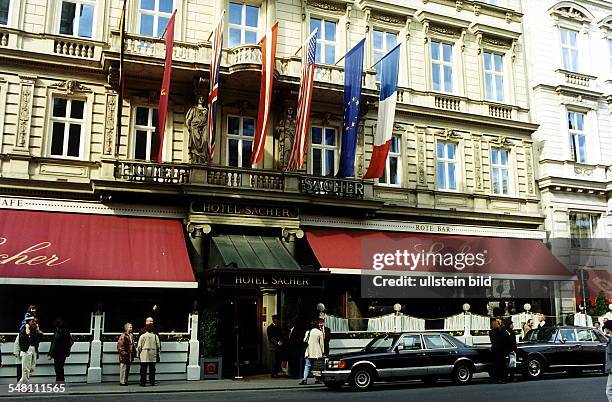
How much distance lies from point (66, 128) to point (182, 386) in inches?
380

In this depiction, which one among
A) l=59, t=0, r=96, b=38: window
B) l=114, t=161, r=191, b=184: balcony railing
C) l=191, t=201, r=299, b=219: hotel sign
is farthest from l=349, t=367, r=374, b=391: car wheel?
l=59, t=0, r=96, b=38: window

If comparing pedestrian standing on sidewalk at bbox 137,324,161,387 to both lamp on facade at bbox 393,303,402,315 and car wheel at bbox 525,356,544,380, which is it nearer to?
lamp on facade at bbox 393,303,402,315

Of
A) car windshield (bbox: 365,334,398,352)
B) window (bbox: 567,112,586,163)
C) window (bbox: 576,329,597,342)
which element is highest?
window (bbox: 567,112,586,163)

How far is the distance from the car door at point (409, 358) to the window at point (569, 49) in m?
19.1

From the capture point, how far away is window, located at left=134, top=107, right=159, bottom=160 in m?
20.9

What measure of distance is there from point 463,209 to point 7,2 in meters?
18.8

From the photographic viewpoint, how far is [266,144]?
72.9 ft

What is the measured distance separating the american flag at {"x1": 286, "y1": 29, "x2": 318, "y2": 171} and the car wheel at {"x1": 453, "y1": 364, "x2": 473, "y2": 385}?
835cm

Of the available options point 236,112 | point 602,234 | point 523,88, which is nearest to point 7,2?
point 236,112

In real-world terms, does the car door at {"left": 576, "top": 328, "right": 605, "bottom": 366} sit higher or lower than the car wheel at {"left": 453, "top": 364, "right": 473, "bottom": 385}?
higher

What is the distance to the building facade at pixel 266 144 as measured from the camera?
64.0 feet

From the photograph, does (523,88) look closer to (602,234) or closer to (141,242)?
(602,234)

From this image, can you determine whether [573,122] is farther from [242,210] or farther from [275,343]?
[275,343]

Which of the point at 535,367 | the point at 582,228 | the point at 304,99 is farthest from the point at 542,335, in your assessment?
the point at 304,99
